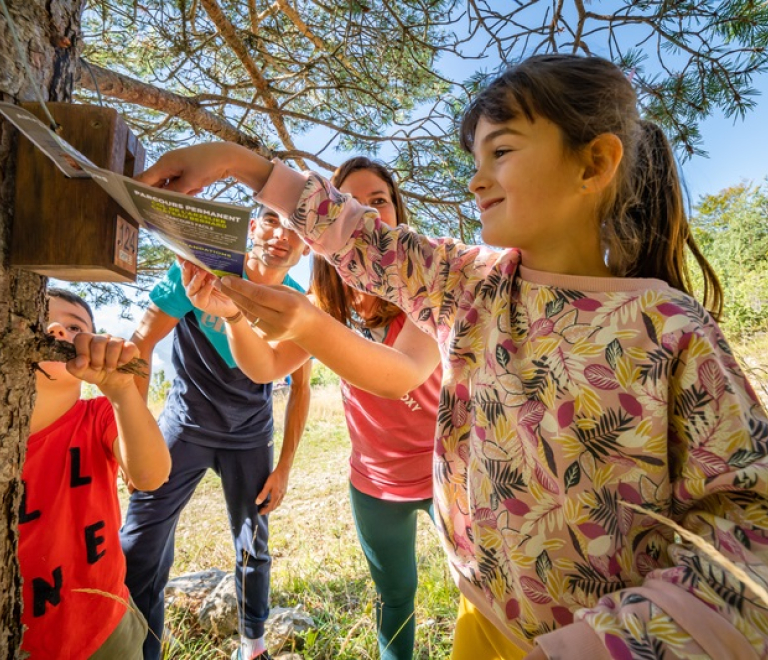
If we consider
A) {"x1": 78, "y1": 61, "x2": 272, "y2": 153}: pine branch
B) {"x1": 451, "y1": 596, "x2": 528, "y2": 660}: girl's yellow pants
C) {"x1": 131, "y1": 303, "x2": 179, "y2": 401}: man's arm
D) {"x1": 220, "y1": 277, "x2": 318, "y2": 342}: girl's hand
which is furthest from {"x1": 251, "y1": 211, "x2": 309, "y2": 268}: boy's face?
{"x1": 451, "y1": 596, "x2": 528, "y2": 660}: girl's yellow pants

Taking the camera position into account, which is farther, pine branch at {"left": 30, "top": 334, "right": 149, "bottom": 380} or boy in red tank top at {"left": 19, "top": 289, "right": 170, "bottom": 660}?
boy in red tank top at {"left": 19, "top": 289, "right": 170, "bottom": 660}

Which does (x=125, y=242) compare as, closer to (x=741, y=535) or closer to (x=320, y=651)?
(x=741, y=535)

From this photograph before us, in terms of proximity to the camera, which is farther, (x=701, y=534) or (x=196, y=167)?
(x=196, y=167)

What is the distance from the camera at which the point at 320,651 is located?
6.98ft

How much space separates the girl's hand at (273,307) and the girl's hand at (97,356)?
0.21 meters

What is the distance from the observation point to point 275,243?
1.78 m

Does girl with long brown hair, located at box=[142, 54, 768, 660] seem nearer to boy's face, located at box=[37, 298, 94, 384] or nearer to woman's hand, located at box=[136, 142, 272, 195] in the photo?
woman's hand, located at box=[136, 142, 272, 195]

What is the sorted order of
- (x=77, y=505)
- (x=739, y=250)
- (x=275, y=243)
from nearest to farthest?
(x=77, y=505)
(x=275, y=243)
(x=739, y=250)

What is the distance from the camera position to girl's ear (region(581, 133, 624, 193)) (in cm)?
94

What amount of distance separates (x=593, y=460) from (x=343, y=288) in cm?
122

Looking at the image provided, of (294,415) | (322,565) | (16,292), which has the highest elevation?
(16,292)

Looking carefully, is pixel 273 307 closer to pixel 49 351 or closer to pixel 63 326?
pixel 49 351

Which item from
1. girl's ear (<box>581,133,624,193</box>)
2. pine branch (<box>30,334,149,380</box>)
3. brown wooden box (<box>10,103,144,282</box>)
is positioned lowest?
pine branch (<box>30,334,149,380</box>)

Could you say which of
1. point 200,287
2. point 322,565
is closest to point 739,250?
point 322,565
